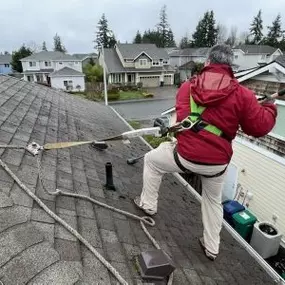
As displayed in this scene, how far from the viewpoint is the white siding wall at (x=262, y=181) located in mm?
7332

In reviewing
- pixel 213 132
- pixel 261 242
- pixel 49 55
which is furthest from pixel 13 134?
pixel 49 55

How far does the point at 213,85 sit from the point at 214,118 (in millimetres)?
265

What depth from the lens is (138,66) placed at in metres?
38.4

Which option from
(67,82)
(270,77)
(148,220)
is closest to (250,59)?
(67,82)

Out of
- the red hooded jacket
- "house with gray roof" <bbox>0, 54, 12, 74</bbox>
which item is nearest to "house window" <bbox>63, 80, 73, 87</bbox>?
"house with gray roof" <bbox>0, 54, 12, 74</bbox>

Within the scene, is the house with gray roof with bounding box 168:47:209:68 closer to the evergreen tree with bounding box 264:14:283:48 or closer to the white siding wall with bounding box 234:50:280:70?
the white siding wall with bounding box 234:50:280:70

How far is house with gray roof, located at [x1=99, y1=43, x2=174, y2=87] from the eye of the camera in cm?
3812

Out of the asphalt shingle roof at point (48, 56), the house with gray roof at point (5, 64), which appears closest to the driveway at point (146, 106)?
the asphalt shingle roof at point (48, 56)

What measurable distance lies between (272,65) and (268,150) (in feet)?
7.49

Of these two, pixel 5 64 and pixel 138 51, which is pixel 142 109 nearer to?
pixel 138 51

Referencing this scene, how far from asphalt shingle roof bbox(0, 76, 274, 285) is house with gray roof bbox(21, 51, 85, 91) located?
30029mm

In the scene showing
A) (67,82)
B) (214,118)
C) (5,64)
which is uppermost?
(214,118)

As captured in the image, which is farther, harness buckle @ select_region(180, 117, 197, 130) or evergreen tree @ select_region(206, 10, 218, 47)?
evergreen tree @ select_region(206, 10, 218, 47)

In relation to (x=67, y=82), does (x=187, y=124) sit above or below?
above
